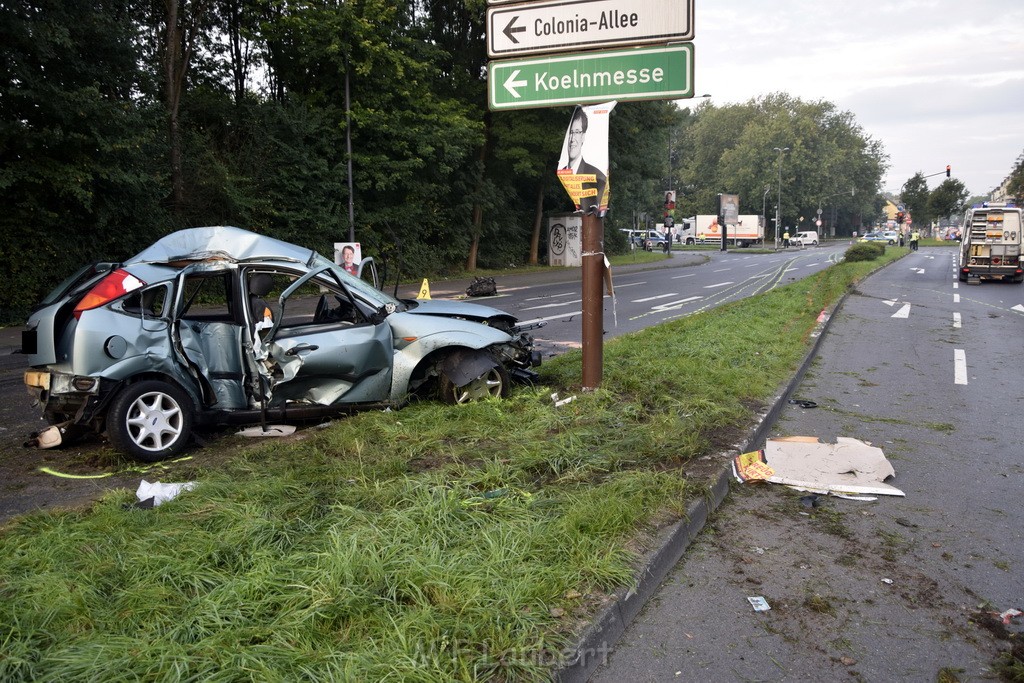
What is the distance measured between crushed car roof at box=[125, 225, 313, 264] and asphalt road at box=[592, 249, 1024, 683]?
415 cm

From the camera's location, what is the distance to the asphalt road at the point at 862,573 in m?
3.10

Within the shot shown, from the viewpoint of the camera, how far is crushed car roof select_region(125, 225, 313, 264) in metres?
6.12

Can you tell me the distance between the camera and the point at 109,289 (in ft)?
18.4

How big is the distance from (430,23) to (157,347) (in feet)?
76.9

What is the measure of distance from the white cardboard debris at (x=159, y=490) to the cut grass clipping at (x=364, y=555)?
11cm

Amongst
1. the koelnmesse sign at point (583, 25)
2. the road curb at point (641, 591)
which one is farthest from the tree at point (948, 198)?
the road curb at point (641, 591)

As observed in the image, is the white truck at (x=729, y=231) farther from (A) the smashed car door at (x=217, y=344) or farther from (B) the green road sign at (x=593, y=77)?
(A) the smashed car door at (x=217, y=344)

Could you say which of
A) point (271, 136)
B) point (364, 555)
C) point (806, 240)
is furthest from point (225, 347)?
point (806, 240)

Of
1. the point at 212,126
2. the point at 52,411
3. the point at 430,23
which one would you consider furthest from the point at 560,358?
the point at 430,23

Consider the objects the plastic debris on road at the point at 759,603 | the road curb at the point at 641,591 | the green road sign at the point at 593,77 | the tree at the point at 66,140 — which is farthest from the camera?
the tree at the point at 66,140

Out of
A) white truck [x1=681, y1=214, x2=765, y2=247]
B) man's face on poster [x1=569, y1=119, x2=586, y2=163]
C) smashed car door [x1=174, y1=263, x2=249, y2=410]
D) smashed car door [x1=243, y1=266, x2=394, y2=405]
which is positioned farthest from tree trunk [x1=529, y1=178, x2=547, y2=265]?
white truck [x1=681, y1=214, x2=765, y2=247]

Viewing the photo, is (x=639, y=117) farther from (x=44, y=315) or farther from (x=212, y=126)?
(x=44, y=315)

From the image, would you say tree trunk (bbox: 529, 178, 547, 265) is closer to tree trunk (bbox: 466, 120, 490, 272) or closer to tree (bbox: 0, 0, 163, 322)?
tree trunk (bbox: 466, 120, 490, 272)

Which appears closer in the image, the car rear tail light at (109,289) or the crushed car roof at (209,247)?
the car rear tail light at (109,289)
